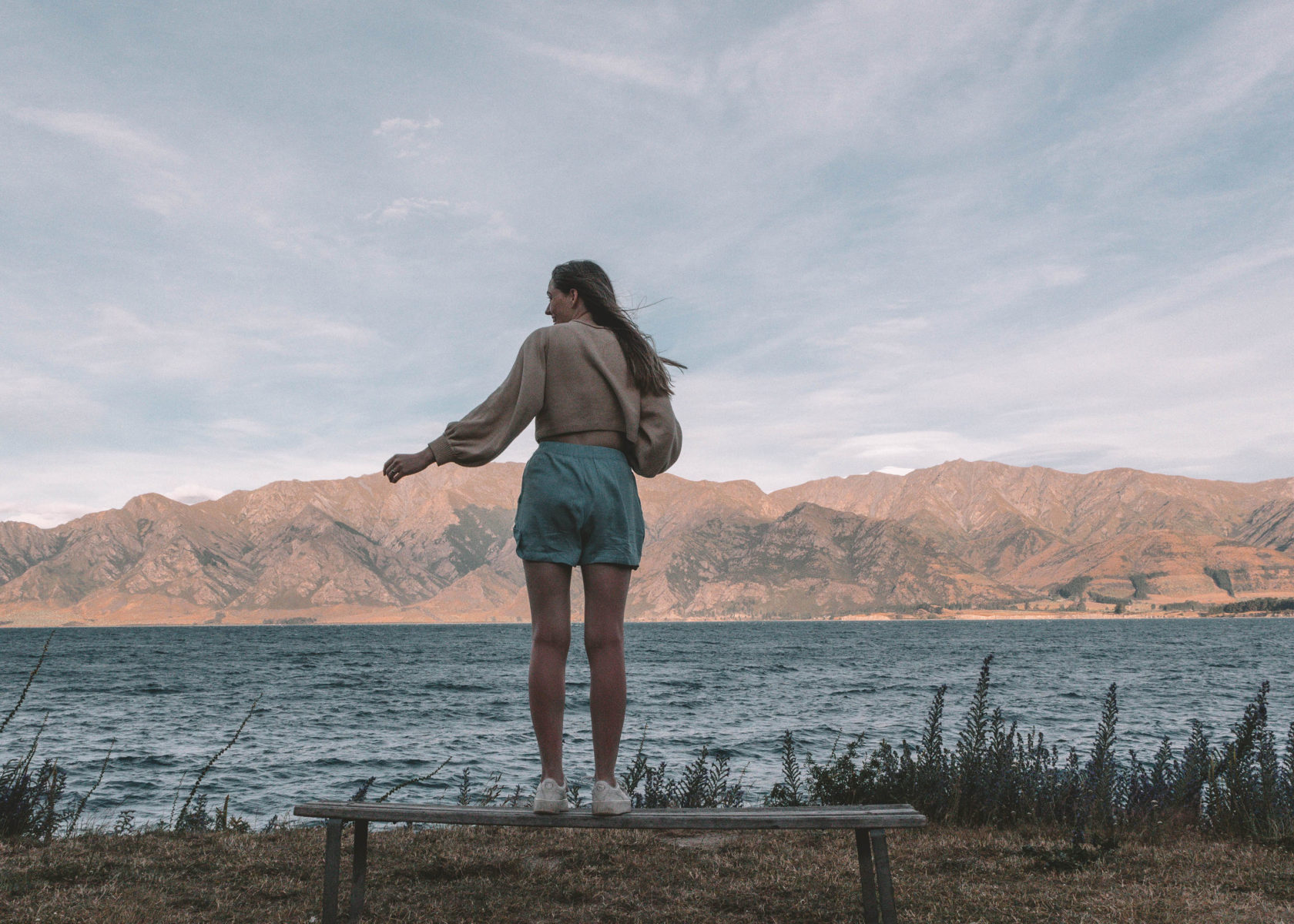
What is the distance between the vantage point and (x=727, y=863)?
615 cm

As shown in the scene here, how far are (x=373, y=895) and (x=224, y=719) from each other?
3202 cm

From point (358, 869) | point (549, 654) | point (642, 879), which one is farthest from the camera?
point (642, 879)

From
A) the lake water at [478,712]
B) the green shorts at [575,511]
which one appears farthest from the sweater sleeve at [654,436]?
the lake water at [478,712]

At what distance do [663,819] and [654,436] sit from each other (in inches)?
72.6

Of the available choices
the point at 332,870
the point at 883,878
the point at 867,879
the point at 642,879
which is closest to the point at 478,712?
the point at 642,879

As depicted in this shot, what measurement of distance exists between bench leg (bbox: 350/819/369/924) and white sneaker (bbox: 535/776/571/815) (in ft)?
3.51

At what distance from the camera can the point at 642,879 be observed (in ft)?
18.9

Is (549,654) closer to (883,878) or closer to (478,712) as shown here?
(883,878)

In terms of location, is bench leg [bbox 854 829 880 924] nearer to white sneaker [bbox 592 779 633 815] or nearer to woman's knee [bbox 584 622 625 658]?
white sneaker [bbox 592 779 633 815]

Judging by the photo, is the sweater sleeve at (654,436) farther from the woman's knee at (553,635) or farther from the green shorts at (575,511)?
the woman's knee at (553,635)

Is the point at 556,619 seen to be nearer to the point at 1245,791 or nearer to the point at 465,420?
the point at 465,420

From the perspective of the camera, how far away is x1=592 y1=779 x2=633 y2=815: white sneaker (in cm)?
405

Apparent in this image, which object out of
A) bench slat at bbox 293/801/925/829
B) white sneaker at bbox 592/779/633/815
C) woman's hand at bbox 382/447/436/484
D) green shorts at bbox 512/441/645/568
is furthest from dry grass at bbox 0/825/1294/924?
woman's hand at bbox 382/447/436/484

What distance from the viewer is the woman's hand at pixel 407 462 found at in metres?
4.20
